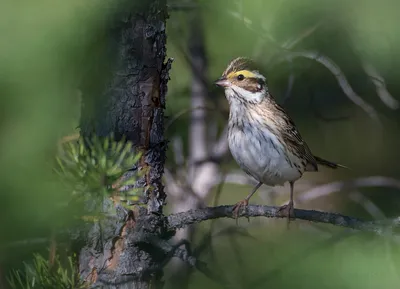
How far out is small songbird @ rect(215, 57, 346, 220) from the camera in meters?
3.44

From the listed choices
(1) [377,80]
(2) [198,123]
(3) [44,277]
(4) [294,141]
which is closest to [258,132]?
(4) [294,141]

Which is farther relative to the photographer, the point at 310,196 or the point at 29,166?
the point at 310,196

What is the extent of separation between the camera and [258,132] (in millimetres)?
3502

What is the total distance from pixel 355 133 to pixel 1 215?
6052 millimetres

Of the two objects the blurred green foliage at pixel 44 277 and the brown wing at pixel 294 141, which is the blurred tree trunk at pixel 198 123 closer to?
the brown wing at pixel 294 141

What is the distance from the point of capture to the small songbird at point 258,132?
3.44 meters

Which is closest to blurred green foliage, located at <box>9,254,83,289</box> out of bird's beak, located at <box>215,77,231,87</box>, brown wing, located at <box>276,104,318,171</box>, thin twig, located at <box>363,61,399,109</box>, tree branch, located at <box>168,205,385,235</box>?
tree branch, located at <box>168,205,385,235</box>

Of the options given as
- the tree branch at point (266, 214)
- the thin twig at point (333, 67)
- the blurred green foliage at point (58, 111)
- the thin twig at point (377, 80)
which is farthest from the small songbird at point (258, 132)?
the blurred green foliage at point (58, 111)

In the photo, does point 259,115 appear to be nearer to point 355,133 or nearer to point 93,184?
point 93,184

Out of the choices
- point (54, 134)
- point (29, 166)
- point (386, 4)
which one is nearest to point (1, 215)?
point (29, 166)

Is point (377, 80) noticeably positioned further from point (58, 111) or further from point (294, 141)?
point (58, 111)

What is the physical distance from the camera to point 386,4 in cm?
159

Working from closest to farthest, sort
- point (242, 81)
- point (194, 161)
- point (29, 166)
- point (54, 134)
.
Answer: point (29, 166) → point (54, 134) → point (242, 81) → point (194, 161)

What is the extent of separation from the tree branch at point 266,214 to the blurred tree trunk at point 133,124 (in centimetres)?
7
